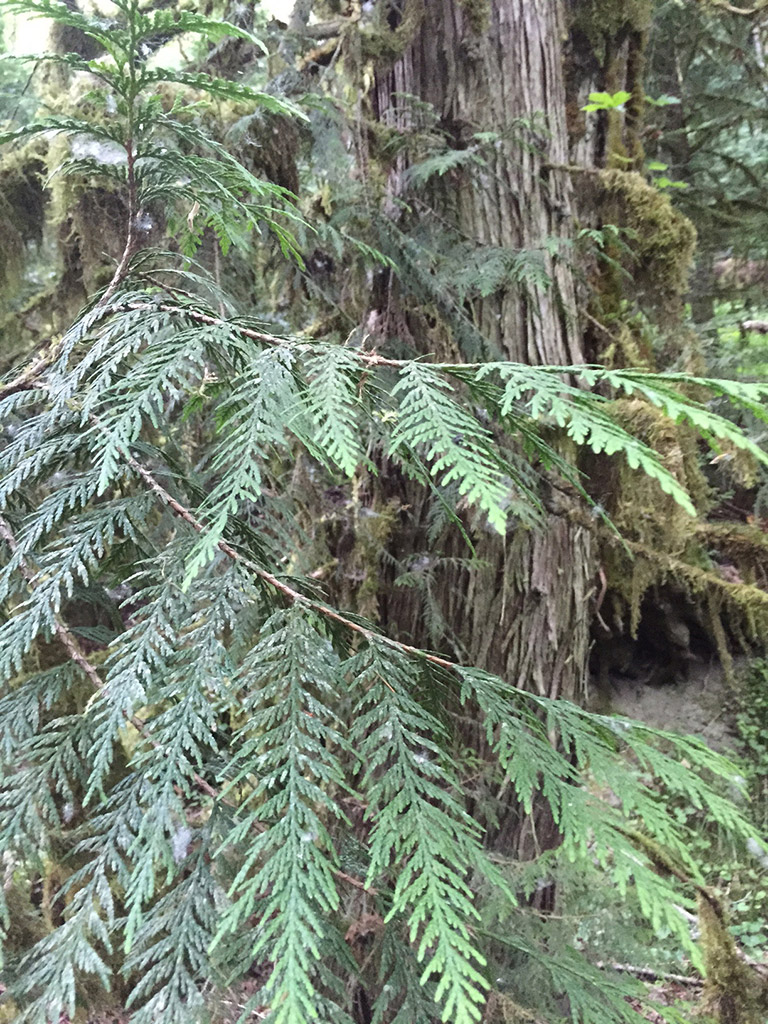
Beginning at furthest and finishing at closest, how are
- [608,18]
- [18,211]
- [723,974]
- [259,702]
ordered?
1. [18,211]
2. [608,18]
3. [723,974]
4. [259,702]

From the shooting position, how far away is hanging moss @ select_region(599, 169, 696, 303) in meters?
2.24

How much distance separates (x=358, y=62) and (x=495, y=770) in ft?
8.58

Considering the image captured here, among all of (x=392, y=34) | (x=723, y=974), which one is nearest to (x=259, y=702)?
(x=723, y=974)

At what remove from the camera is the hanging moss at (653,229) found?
2244 millimetres

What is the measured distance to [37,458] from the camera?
39.5 inches

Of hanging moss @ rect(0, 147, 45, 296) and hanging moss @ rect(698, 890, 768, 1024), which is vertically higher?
hanging moss @ rect(0, 147, 45, 296)

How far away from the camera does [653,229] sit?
2.27 metres

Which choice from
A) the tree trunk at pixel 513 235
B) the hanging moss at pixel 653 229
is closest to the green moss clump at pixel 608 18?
the tree trunk at pixel 513 235

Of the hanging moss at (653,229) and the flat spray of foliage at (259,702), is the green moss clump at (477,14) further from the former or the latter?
the flat spray of foliage at (259,702)

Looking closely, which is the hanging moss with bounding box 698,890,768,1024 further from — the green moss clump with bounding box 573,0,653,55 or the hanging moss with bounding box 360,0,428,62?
the green moss clump with bounding box 573,0,653,55

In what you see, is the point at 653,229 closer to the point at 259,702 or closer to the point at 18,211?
the point at 259,702

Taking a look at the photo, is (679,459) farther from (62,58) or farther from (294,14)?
(294,14)

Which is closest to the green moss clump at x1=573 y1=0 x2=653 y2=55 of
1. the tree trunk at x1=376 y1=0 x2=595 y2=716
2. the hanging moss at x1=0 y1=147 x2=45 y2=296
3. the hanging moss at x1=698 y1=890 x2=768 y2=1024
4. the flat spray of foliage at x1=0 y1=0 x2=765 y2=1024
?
the tree trunk at x1=376 y1=0 x2=595 y2=716

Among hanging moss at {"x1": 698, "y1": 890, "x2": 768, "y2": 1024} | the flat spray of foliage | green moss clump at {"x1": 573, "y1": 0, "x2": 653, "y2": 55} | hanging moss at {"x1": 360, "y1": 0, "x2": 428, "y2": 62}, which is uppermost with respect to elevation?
green moss clump at {"x1": 573, "y1": 0, "x2": 653, "y2": 55}
